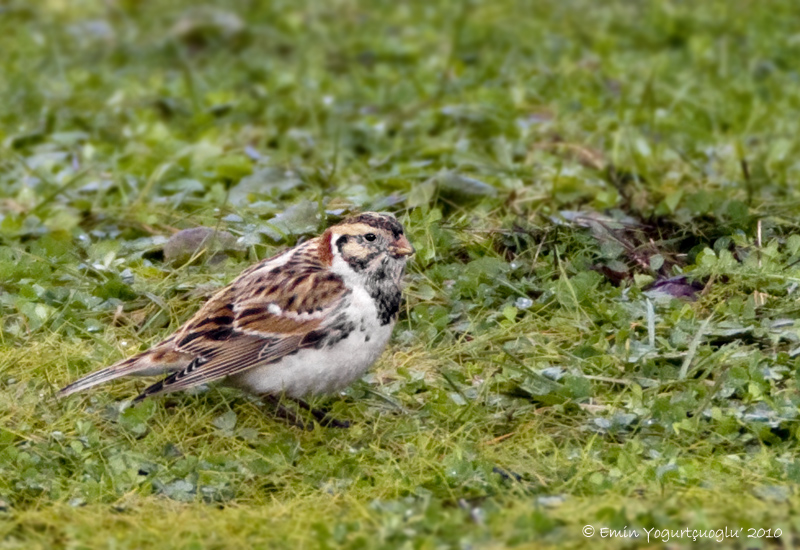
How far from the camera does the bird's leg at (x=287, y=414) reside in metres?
5.57

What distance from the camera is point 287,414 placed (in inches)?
220

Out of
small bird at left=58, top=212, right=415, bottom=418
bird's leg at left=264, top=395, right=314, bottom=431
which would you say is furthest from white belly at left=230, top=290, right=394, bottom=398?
bird's leg at left=264, top=395, right=314, bottom=431

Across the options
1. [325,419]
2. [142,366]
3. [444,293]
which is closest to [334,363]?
[325,419]

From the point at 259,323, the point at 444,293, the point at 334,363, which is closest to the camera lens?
the point at 334,363

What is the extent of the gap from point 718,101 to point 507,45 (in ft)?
7.10

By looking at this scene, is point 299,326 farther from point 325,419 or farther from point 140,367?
point 140,367

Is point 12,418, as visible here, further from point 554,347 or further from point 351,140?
point 351,140

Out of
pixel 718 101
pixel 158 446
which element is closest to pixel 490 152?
pixel 718 101

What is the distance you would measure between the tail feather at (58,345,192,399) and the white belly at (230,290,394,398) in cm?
31

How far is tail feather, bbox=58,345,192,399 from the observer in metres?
5.34

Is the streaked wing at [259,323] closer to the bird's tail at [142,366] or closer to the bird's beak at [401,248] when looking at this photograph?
the bird's tail at [142,366]

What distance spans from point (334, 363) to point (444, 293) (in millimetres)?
1150

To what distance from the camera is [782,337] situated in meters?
5.73

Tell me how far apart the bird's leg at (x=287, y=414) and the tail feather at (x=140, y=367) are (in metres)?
0.44
